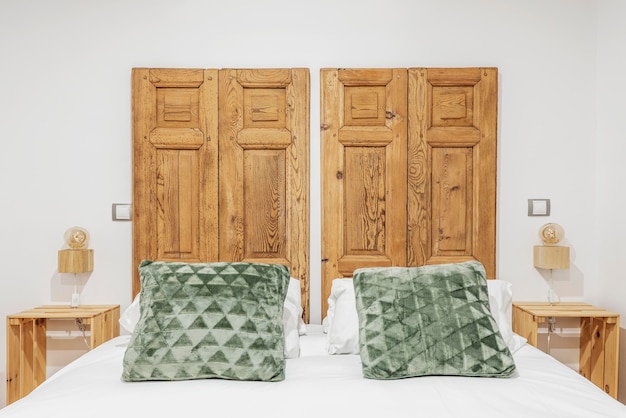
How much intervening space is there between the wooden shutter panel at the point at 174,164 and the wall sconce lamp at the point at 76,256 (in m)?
0.24

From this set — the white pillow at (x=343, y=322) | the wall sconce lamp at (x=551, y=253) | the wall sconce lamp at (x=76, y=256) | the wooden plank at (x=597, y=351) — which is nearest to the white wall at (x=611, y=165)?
the wooden plank at (x=597, y=351)

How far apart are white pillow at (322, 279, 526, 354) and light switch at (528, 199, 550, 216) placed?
56cm

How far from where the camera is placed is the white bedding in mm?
1471

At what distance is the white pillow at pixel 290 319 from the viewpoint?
211cm

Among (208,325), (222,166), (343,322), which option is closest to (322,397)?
(208,325)

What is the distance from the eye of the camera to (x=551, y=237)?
2648mm

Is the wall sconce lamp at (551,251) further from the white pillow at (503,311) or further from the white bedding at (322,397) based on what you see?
the white bedding at (322,397)

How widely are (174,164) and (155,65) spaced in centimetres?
55

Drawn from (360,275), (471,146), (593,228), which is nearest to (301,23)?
(471,146)

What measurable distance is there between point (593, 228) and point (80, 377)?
2.58 meters

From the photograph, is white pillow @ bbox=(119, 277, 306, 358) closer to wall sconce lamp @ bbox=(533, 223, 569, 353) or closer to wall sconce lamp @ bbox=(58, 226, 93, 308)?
wall sconce lamp @ bbox=(58, 226, 93, 308)

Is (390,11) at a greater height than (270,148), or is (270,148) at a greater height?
(390,11)

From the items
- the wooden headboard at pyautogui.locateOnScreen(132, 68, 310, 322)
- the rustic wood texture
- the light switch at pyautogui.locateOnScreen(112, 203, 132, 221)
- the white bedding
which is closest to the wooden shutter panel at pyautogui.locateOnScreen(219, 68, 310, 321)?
the wooden headboard at pyautogui.locateOnScreen(132, 68, 310, 322)

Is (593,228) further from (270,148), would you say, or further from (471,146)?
(270,148)
